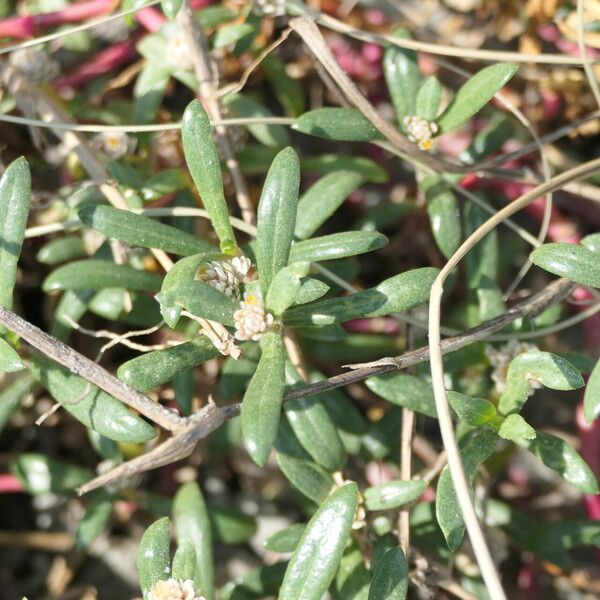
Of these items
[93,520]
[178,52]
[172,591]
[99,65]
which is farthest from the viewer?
[99,65]

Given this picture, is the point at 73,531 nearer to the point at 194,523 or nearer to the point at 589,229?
the point at 194,523

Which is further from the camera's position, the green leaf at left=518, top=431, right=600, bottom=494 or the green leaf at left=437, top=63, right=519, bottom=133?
the green leaf at left=437, top=63, right=519, bottom=133

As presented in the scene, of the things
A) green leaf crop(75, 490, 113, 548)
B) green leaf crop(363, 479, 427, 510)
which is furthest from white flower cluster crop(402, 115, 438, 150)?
green leaf crop(75, 490, 113, 548)

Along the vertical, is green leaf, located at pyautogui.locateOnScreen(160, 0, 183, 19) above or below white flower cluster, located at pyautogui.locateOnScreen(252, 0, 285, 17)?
above

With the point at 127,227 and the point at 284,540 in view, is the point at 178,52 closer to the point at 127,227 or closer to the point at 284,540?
the point at 127,227

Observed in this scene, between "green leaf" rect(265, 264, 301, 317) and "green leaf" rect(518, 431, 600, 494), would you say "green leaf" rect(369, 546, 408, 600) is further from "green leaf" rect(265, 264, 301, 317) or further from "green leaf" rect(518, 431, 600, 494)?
"green leaf" rect(265, 264, 301, 317)

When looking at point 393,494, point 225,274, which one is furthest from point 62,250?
point 393,494
